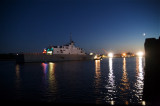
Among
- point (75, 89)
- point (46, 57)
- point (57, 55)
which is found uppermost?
point (57, 55)

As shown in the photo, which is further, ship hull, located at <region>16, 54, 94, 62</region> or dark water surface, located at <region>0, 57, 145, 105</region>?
ship hull, located at <region>16, 54, 94, 62</region>

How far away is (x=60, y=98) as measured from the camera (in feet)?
36.9

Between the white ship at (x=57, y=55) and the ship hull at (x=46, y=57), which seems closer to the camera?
the ship hull at (x=46, y=57)

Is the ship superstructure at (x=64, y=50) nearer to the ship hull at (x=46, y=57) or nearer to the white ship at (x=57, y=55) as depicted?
the white ship at (x=57, y=55)

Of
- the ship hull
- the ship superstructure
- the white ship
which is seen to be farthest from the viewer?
the ship superstructure

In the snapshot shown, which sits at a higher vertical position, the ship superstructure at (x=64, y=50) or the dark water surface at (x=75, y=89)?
the ship superstructure at (x=64, y=50)

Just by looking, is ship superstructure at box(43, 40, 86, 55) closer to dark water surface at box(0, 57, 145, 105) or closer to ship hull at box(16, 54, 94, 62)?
ship hull at box(16, 54, 94, 62)

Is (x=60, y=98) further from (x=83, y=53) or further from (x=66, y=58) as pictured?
(x=83, y=53)

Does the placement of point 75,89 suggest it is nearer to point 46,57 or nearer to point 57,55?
point 46,57

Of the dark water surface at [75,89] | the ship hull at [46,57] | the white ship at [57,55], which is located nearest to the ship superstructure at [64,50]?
the white ship at [57,55]

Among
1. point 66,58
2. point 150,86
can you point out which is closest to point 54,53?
point 66,58

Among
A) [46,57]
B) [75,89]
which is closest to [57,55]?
[46,57]

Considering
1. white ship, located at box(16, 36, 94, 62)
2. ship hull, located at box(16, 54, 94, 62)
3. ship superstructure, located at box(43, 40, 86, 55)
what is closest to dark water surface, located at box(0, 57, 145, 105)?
ship hull, located at box(16, 54, 94, 62)

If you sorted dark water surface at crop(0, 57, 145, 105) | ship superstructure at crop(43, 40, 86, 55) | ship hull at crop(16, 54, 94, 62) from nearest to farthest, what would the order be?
dark water surface at crop(0, 57, 145, 105)
ship hull at crop(16, 54, 94, 62)
ship superstructure at crop(43, 40, 86, 55)
